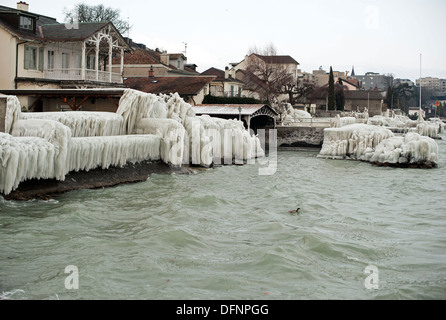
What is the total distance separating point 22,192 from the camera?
15.4 metres

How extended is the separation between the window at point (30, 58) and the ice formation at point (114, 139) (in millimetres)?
11921

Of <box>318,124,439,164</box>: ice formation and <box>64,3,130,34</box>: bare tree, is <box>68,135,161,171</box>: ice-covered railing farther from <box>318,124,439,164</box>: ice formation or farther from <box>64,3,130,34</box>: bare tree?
<box>64,3,130,34</box>: bare tree

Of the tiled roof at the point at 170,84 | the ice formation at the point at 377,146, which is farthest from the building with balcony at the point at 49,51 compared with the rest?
the ice formation at the point at 377,146

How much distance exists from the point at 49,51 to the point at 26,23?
7.32 ft

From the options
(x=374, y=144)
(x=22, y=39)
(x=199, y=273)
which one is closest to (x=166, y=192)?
(x=199, y=273)

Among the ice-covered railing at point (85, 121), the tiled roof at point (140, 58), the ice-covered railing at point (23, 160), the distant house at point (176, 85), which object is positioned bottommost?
the ice-covered railing at point (23, 160)

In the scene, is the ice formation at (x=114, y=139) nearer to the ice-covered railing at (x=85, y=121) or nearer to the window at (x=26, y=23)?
the ice-covered railing at (x=85, y=121)

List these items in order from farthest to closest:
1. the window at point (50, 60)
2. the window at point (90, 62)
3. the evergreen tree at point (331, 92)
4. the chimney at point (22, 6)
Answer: the evergreen tree at point (331, 92)
the window at point (90, 62)
the chimney at point (22, 6)
the window at point (50, 60)

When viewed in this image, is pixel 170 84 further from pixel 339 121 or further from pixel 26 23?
pixel 339 121

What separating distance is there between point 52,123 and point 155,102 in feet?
27.9

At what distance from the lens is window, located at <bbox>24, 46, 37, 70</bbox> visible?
108 ft

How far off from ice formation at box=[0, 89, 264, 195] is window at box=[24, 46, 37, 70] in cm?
1192

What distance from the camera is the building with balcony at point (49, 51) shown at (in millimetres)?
31734

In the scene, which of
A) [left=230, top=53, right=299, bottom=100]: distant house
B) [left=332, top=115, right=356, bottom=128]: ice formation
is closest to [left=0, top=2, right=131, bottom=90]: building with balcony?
[left=332, top=115, right=356, bottom=128]: ice formation
